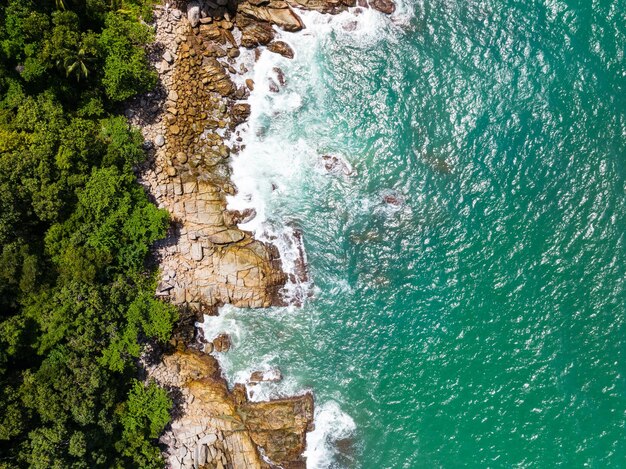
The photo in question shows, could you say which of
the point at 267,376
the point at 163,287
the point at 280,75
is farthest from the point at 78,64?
the point at 267,376

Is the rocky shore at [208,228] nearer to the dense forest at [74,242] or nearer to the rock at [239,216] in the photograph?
the rock at [239,216]

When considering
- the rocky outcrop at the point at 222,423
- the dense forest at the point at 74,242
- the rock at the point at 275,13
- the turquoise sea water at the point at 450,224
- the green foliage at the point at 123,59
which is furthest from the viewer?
the rock at the point at 275,13

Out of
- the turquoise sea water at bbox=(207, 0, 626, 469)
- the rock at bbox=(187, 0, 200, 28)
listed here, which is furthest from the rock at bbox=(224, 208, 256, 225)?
the rock at bbox=(187, 0, 200, 28)

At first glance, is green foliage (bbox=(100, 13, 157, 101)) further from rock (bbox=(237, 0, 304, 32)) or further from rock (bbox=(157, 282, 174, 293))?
rock (bbox=(157, 282, 174, 293))

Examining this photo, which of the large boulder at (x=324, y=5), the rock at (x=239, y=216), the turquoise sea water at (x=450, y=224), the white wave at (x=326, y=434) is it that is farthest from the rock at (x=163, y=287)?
the large boulder at (x=324, y=5)

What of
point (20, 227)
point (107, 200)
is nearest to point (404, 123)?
point (107, 200)

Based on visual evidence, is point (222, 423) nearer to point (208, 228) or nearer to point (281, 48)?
point (208, 228)

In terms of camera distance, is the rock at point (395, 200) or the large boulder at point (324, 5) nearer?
the large boulder at point (324, 5)
